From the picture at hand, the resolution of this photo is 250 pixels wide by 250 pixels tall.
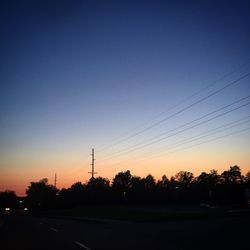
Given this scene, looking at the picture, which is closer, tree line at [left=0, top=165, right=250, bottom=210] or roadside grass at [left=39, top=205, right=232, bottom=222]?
roadside grass at [left=39, top=205, right=232, bottom=222]

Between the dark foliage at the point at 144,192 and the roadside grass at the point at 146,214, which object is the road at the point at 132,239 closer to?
the roadside grass at the point at 146,214

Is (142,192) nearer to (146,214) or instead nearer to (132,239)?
(146,214)

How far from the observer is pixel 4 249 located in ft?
45.6

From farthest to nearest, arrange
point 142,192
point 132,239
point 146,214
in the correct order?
point 142,192 < point 146,214 < point 132,239

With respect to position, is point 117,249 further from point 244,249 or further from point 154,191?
point 154,191

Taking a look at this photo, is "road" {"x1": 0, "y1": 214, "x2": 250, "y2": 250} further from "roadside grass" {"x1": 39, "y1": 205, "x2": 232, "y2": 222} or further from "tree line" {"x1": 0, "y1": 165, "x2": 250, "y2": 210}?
"tree line" {"x1": 0, "y1": 165, "x2": 250, "y2": 210}

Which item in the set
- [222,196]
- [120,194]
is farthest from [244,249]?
[222,196]

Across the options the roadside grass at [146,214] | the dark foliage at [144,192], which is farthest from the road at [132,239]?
the dark foliage at [144,192]

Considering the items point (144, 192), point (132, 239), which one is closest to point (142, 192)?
point (144, 192)

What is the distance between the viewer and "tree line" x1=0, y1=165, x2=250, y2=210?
101250mm

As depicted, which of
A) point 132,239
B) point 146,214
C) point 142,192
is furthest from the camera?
point 142,192

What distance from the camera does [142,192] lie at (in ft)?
472

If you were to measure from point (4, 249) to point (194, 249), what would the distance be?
735 cm

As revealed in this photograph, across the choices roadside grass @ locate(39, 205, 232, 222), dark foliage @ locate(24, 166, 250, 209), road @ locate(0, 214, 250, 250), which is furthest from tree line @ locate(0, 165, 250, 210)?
road @ locate(0, 214, 250, 250)
